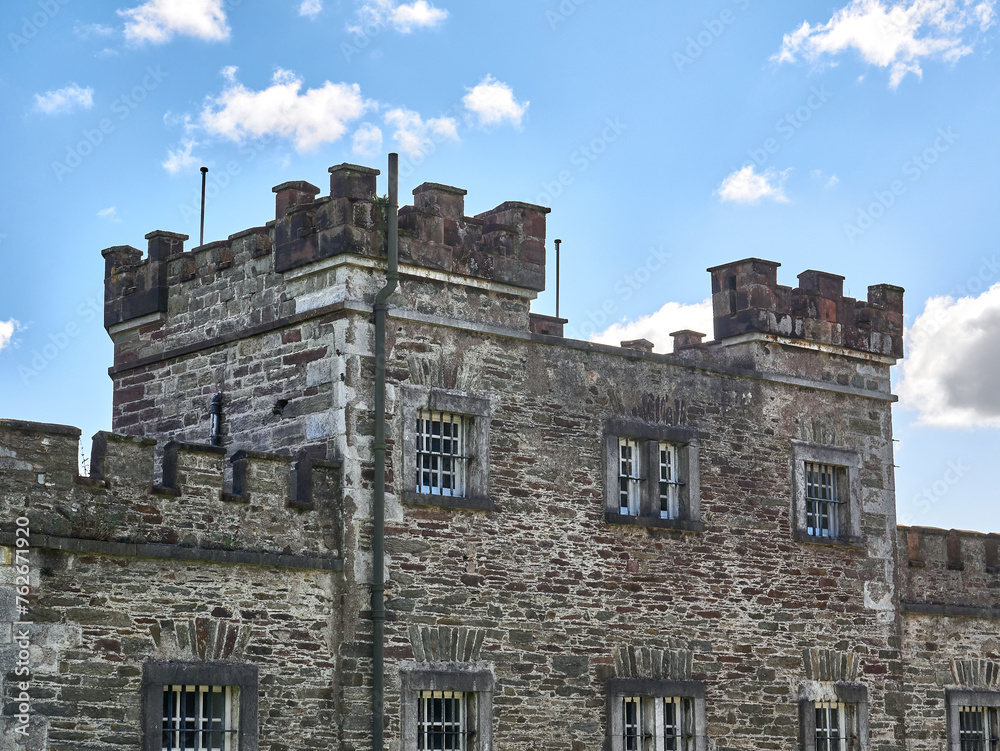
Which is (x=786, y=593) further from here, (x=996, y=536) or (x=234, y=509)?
(x=234, y=509)

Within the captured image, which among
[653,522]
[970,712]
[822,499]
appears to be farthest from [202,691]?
[970,712]

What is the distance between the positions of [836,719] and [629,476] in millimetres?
4287

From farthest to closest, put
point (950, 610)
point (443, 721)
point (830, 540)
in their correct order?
point (950, 610) < point (830, 540) < point (443, 721)

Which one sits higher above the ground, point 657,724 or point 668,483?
point 668,483

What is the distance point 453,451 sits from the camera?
58.0 ft

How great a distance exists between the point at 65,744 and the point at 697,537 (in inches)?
316

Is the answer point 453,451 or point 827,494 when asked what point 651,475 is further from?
point 827,494

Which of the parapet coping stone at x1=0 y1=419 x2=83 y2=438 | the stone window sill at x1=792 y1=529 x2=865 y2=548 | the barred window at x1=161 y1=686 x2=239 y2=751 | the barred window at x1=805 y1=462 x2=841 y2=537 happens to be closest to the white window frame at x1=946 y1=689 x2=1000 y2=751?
the stone window sill at x1=792 y1=529 x2=865 y2=548

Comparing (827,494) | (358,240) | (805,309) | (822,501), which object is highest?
(805,309)

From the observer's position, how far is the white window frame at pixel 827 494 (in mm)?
20531

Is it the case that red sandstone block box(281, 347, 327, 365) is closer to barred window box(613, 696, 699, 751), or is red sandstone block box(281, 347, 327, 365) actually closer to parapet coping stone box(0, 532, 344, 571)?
parapet coping stone box(0, 532, 344, 571)

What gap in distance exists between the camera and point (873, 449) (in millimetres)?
21547

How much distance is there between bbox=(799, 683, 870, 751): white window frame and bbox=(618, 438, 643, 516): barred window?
11.1 feet

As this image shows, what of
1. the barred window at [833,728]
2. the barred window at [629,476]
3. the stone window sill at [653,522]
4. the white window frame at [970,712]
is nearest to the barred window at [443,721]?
the stone window sill at [653,522]
